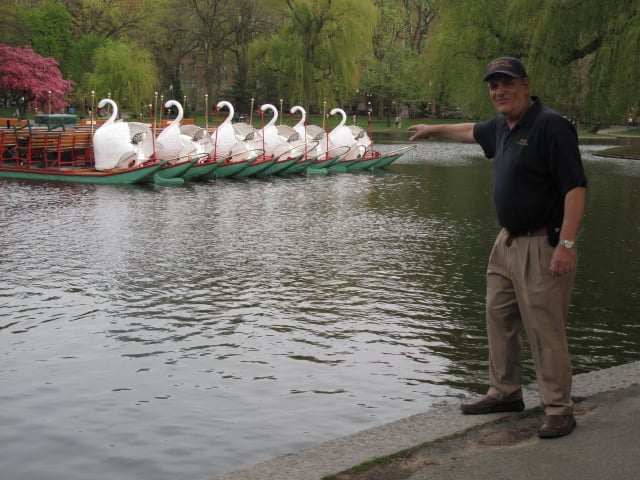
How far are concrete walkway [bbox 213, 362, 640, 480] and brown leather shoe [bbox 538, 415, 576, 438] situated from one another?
0.15 feet

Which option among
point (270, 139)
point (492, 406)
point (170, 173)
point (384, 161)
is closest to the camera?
point (492, 406)

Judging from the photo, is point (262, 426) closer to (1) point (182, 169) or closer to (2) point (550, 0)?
(1) point (182, 169)

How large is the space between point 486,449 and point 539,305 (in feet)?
2.78

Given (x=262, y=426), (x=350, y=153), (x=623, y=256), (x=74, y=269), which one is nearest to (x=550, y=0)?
(x=350, y=153)

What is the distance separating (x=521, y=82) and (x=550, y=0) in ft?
84.5

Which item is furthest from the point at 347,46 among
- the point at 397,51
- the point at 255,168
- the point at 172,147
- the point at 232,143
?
the point at 172,147

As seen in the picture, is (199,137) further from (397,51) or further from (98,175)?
(397,51)

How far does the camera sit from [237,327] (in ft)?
32.1

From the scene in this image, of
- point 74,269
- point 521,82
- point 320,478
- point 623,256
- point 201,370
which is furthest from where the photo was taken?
point 623,256

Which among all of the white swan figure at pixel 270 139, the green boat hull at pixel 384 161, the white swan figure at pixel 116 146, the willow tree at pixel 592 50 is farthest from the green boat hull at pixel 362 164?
the white swan figure at pixel 116 146

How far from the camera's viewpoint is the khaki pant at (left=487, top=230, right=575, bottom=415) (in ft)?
17.8

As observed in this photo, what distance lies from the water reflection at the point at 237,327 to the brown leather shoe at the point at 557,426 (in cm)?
167

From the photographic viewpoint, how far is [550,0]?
29797mm

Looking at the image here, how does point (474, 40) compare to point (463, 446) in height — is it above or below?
above
